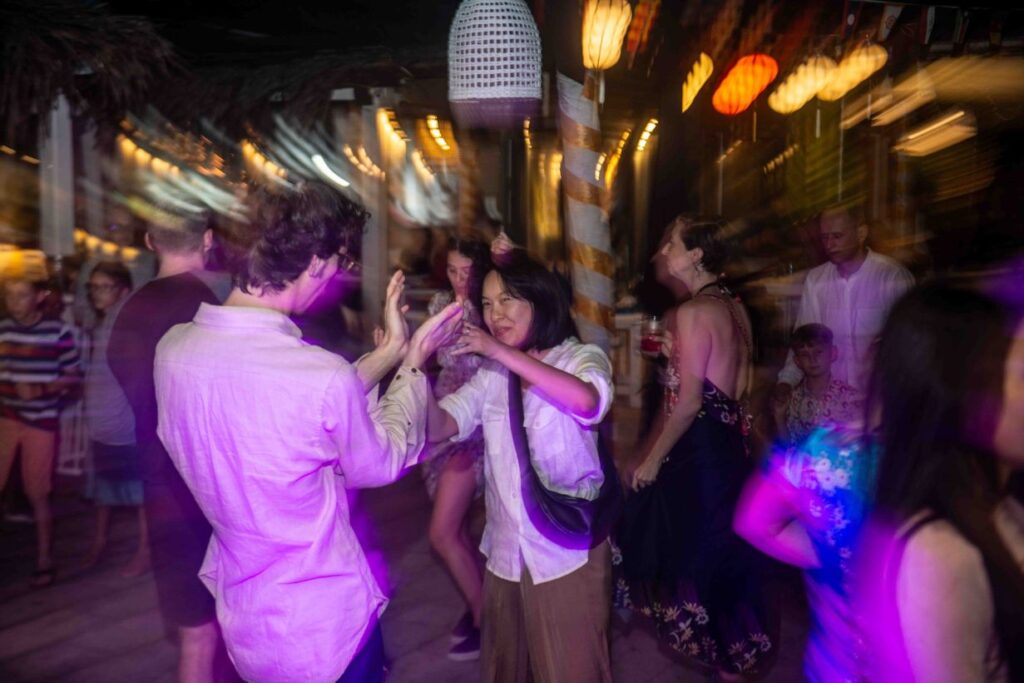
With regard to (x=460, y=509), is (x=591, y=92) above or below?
above

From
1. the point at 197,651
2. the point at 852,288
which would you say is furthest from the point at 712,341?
the point at 197,651

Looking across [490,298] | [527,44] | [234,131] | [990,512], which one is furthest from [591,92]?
[234,131]

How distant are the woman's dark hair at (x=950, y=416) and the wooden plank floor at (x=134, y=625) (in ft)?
8.49

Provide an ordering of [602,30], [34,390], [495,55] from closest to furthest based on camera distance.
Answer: [495,55] → [602,30] → [34,390]

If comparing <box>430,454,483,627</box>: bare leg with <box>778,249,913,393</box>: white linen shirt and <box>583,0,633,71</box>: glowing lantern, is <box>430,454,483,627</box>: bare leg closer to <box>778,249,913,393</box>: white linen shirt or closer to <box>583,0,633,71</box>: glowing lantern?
<box>778,249,913,393</box>: white linen shirt

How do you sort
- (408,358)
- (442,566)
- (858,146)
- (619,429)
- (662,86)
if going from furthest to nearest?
(619,429) < (662,86) < (858,146) < (442,566) < (408,358)

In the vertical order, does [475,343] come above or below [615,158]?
below

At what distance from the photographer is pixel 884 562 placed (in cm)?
130

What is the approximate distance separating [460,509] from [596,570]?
130 cm

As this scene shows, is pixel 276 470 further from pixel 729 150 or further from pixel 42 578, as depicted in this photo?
pixel 729 150

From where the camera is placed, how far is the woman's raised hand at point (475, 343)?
86.3 inches

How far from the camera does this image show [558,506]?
7.87ft

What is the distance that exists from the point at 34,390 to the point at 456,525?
2867 mm

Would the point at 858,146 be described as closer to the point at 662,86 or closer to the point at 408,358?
the point at 662,86
